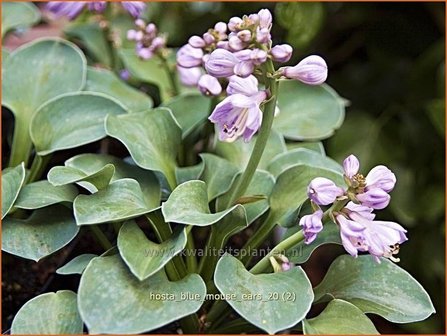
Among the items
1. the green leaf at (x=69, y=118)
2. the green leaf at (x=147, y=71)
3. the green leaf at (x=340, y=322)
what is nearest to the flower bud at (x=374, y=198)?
the green leaf at (x=340, y=322)

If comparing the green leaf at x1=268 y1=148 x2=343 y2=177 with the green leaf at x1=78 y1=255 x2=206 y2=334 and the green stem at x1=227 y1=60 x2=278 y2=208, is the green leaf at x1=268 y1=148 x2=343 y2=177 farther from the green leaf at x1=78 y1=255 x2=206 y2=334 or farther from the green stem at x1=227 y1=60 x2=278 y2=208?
the green leaf at x1=78 y1=255 x2=206 y2=334

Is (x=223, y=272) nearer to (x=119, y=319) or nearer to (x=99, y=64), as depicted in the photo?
(x=119, y=319)

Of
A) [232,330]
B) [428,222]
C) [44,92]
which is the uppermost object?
[44,92]

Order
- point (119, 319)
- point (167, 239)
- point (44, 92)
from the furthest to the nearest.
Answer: point (44, 92), point (167, 239), point (119, 319)

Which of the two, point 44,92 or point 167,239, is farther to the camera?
point 44,92

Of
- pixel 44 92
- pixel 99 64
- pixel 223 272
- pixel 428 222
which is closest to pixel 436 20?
pixel 428 222

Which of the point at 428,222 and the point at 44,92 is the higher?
the point at 44,92

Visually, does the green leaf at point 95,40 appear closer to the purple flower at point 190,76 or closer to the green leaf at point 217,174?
the purple flower at point 190,76

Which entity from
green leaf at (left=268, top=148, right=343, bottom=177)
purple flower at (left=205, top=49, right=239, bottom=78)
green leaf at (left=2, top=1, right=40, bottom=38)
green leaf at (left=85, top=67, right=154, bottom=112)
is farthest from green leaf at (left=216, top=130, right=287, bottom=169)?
green leaf at (left=2, top=1, right=40, bottom=38)
